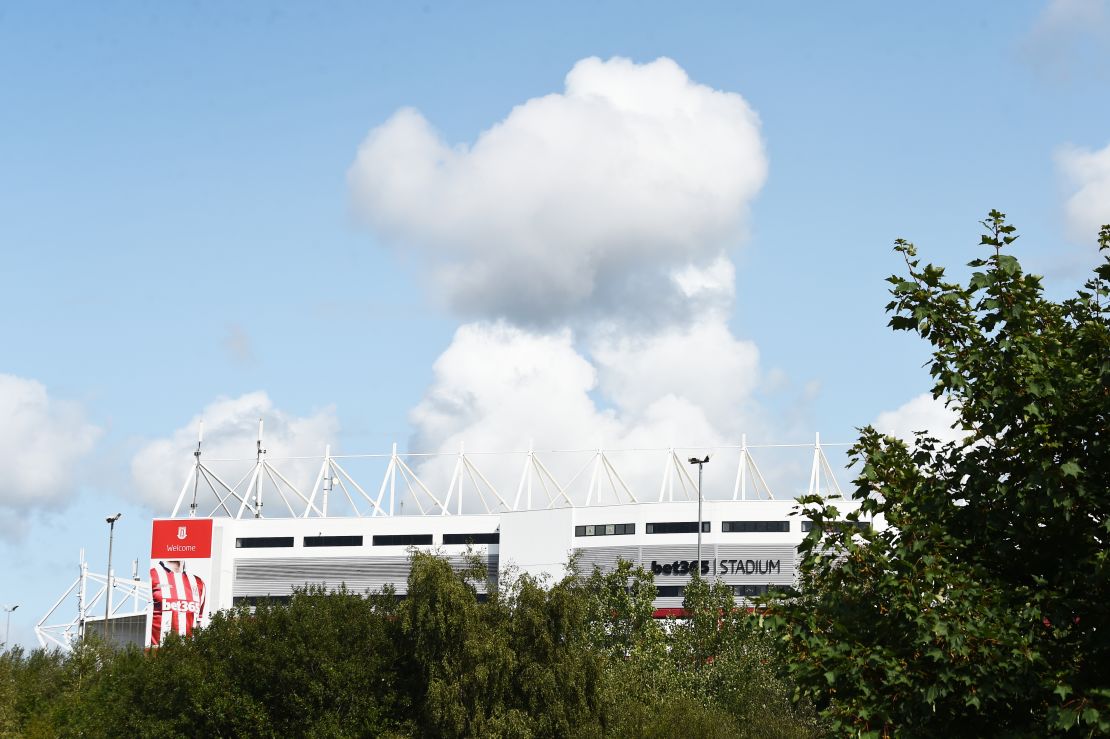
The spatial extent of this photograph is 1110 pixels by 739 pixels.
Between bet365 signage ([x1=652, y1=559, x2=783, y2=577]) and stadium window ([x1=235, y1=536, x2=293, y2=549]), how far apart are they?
4501cm

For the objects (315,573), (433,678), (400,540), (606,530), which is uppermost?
(606,530)

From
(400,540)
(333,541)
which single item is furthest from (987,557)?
(333,541)

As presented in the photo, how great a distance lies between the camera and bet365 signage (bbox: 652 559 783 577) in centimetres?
13131

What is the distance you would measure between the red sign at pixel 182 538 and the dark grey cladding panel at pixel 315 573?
4.55 metres

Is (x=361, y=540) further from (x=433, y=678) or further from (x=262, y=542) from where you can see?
(x=433, y=678)

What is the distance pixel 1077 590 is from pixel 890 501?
3.28 metres

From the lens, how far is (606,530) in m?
136

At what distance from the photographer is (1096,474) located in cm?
1912

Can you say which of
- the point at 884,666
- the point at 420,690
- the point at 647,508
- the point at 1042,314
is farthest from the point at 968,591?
the point at 647,508

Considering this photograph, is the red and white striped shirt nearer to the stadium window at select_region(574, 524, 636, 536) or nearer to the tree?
the stadium window at select_region(574, 524, 636, 536)

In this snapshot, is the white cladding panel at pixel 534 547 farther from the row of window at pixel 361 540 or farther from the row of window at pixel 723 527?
the row of window at pixel 361 540

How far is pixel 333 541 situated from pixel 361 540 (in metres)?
3.48

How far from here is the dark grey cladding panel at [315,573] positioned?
479ft

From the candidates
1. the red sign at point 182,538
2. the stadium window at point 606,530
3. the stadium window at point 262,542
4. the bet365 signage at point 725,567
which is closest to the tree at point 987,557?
the bet365 signage at point 725,567
